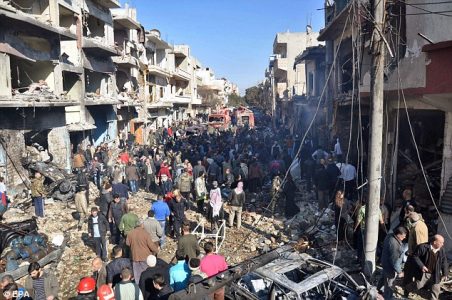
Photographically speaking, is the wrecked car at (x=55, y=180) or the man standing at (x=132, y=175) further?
the man standing at (x=132, y=175)

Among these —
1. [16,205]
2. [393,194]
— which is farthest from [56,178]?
[393,194]

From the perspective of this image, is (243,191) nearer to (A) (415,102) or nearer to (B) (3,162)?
(A) (415,102)

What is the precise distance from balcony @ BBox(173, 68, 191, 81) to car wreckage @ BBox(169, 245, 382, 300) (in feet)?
132

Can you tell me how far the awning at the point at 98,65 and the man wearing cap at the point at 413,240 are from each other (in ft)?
68.4

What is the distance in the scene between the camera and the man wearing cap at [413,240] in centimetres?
706

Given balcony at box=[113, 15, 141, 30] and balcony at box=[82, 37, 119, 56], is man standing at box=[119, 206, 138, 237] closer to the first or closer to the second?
balcony at box=[82, 37, 119, 56]

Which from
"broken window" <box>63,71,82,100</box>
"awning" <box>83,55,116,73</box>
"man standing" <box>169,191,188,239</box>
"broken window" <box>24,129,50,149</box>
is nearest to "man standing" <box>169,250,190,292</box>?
"man standing" <box>169,191,188,239</box>

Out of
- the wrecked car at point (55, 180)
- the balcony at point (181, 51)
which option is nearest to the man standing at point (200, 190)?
the wrecked car at point (55, 180)

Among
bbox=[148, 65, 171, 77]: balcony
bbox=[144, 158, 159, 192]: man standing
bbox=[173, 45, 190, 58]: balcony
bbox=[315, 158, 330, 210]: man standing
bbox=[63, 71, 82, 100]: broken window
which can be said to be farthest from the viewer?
bbox=[173, 45, 190, 58]: balcony

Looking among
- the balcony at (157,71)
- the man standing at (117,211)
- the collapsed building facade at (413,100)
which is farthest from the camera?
the balcony at (157,71)

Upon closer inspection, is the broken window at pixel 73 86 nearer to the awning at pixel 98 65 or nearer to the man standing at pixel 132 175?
the awning at pixel 98 65

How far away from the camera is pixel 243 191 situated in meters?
12.2

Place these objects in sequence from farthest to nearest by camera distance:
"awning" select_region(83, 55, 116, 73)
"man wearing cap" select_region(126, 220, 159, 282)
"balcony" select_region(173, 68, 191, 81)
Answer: "balcony" select_region(173, 68, 191, 81), "awning" select_region(83, 55, 116, 73), "man wearing cap" select_region(126, 220, 159, 282)

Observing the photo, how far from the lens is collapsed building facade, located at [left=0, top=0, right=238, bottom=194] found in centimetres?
1536
